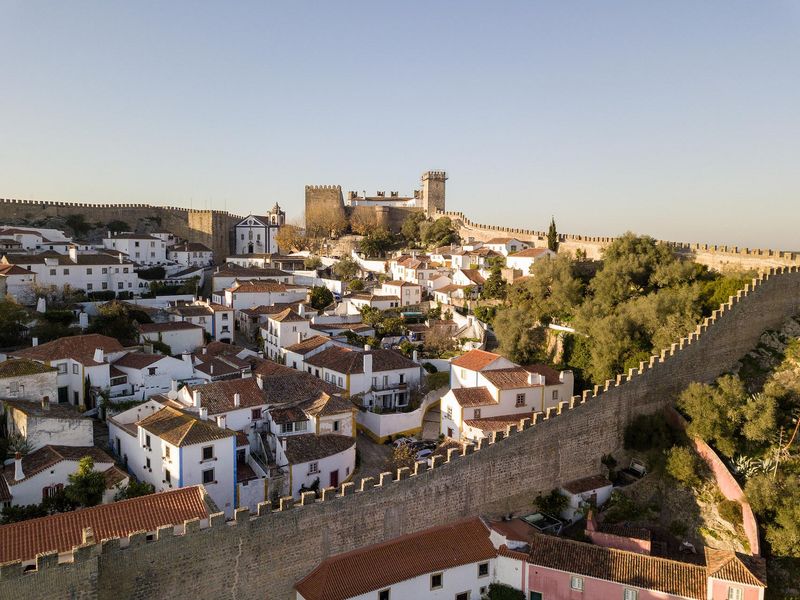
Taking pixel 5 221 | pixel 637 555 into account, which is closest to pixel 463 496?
pixel 637 555

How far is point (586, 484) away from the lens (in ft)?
53.7

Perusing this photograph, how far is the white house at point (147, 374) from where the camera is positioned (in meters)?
20.9

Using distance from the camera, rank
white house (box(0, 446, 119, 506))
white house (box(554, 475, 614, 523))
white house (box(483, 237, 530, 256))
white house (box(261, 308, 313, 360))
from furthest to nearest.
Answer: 1. white house (box(483, 237, 530, 256))
2. white house (box(261, 308, 313, 360))
3. white house (box(554, 475, 614, 523))
4. white house (box(0, 446, 119, 506))

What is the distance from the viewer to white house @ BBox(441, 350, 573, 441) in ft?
64.8

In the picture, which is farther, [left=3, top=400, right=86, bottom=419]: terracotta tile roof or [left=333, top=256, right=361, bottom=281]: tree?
[left=333, top=256, right=361, bottom=281]: tree

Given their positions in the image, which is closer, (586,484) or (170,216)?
(586,484)

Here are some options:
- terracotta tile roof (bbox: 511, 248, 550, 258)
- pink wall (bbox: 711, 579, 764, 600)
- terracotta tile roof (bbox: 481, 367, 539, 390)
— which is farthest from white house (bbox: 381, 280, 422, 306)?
pink wall (bbox: 711, 579, 764, 600)

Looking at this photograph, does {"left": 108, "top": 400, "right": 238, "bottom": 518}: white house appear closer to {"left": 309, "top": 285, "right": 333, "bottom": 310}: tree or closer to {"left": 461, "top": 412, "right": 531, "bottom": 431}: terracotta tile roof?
{"left": 461, "top": 412, "right": 531, "bottom": 431}: terracotta tile roof

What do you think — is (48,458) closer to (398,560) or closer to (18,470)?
(18,470)

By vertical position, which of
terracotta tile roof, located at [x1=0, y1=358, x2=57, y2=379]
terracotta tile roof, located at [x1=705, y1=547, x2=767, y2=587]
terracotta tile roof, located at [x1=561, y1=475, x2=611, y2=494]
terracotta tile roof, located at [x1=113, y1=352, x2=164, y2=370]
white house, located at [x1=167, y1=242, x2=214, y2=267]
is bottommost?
terracotta tile roof, located at [x1=705, y1=547, x2=767, y2=587]

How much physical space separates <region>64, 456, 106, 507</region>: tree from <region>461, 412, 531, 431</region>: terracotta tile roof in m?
10.4

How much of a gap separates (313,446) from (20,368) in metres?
9.07

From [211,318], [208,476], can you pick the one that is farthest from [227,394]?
[211,318]

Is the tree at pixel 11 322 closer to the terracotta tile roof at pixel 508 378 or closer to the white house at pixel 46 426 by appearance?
the white house at pixel 46 426
